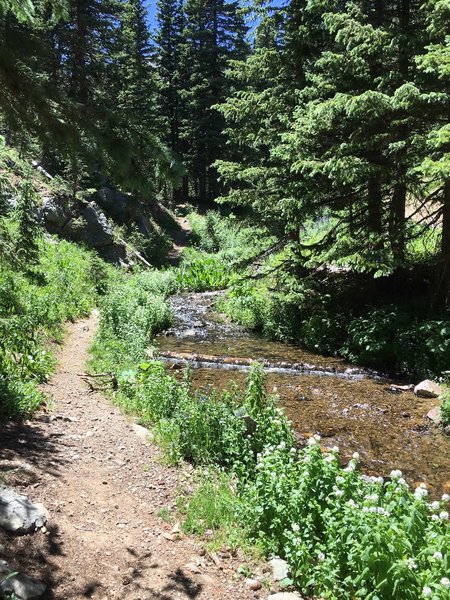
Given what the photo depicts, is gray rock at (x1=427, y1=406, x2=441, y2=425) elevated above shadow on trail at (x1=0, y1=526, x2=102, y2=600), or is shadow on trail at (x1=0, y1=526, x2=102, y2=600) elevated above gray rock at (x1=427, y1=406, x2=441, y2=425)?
shadow on trail at (x1=0, y1=526, x2=102, y2=600)

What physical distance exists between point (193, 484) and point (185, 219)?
38.9 metres

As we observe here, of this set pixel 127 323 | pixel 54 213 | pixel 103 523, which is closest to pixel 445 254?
pixel 127 323

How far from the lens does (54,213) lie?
23375mm

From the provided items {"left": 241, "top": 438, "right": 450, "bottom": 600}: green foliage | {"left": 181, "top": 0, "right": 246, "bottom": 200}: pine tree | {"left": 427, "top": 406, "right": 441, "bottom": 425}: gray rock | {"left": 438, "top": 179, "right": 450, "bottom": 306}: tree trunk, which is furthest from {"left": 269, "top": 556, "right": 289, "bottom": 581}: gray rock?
{"left": 181, "top": 0, "right": 246, "bottom": 200}: pine tree

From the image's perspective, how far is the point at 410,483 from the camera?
275 inches

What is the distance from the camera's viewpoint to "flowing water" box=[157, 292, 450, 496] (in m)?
7.82

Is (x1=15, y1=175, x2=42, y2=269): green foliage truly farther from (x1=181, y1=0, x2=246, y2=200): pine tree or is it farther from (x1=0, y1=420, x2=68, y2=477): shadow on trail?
(x1=181, y1=0, x2=246, y2=200): pine tree

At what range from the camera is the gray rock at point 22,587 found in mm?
3447

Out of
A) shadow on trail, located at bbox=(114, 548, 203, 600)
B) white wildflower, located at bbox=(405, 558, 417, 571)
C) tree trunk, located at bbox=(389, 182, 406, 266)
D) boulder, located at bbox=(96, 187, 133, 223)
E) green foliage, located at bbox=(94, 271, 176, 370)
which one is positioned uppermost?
boulder, located at bbox=(96, 187, 133, 223)

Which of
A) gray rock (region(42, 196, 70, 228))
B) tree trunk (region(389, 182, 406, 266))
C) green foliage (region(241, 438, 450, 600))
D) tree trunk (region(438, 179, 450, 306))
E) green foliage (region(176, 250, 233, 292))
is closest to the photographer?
green foliage (region(241, 438, 450, 600))

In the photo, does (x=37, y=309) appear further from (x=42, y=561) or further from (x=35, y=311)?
(x=42, y=561)

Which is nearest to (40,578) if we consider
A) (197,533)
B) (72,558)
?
(72,558)

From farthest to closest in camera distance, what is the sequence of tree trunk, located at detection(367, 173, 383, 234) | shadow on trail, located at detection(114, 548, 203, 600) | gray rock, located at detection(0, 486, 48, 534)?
tree trunk, located at detection(367, 173, 383, 234) → gray rock, located at detection(0, 486, 48, 534) → shadow on trail, located at detection(114, 548, 203, 600)

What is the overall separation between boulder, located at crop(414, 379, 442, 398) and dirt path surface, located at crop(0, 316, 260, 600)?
252 inches
